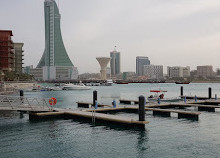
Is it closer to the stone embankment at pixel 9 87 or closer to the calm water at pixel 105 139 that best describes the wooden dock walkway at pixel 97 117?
the calm water at pixel 105 139

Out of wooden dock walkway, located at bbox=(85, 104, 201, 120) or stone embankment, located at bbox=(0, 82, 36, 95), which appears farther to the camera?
stone embankment, located at bbox=(0, 82, 36, 95)

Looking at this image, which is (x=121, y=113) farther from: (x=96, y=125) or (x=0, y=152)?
(x=0, y=152)

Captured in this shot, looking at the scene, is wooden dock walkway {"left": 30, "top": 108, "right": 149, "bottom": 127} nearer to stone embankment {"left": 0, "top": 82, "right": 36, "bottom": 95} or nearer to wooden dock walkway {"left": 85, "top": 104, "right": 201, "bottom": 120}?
wooden dock walkway {"left": 85, "top": 104, "right": 201, "bottom": 120}

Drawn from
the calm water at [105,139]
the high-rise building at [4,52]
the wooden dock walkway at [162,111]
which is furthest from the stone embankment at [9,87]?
the calm water at [105,139]

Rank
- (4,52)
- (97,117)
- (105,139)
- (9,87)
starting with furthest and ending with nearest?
(4,52) < (9,87) < (97,117) < (105,139)

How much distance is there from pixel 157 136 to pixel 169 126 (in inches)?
228

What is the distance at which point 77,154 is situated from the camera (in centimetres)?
2072

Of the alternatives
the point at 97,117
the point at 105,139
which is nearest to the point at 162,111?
the point at 97,117

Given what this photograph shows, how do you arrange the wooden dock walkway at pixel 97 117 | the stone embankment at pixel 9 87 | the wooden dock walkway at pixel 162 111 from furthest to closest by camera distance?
the stone embankment at pixel 9 87 < the wooden dock walkway at pixel 162 111 < the wooden dock walkway at pixel 97 117

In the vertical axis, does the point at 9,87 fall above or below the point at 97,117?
above

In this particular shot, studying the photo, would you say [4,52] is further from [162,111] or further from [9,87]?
[162,111]

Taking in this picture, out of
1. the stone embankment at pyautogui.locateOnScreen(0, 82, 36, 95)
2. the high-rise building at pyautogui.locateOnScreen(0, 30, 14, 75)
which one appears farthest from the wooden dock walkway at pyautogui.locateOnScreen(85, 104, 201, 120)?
the high-rise building at pyautogui.locateOnScreen(0, 30, 14, 75)

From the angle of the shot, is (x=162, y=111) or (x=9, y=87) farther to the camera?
(x=9, y=87)

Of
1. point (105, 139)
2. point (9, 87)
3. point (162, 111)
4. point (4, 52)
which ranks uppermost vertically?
point (4, 52)
